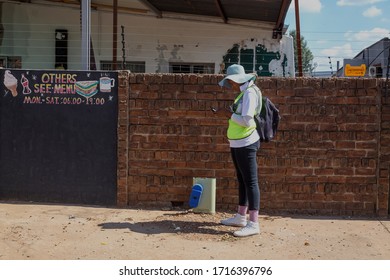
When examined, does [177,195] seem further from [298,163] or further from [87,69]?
[87,69]

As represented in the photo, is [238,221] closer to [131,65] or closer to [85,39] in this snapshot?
[85,39]

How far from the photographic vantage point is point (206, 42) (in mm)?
12500

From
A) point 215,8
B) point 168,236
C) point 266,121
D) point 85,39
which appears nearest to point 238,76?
point 266,121

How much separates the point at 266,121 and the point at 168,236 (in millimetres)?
1625

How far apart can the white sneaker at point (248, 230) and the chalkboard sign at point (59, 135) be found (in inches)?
77.2

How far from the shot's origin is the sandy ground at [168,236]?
4.40 meters

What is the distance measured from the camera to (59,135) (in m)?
6.14

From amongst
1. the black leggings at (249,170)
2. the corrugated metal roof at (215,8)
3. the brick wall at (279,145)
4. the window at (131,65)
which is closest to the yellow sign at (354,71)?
the corrugated metal roof at (215,8)

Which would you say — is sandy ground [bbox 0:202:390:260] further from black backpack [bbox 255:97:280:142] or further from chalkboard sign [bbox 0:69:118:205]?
black backpack [bbox 255:97:280:142]

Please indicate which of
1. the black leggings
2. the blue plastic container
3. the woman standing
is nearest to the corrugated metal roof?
the woman standing

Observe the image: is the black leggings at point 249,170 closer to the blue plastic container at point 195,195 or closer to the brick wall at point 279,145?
the blue plastic container at point 195,195

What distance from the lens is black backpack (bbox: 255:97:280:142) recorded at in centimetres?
496

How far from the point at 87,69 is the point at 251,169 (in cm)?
282
